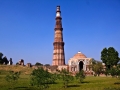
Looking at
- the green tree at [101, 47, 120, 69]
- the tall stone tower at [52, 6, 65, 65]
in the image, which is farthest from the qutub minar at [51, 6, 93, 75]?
the green tree at [101, 47, 120, 69]

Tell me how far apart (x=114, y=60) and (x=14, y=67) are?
28.9 m

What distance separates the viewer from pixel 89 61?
65.3 metres

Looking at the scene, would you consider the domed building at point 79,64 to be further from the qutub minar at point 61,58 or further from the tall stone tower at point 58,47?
the tall stone tower at point 58,47

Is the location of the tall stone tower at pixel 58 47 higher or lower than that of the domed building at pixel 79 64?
higher

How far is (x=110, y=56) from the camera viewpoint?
44438mm

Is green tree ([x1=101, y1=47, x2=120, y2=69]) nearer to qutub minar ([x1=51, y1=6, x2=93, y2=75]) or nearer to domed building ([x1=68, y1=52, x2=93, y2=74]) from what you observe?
domed building ([x1=68, y1=52, x2=93, y2=74])

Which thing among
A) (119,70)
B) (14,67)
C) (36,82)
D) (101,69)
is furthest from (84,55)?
(36,82)

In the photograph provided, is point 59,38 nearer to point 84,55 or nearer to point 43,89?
point 84,55

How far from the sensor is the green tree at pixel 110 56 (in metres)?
44.1

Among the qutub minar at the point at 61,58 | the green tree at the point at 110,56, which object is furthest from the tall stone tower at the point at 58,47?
the green tree at the point at 110,56

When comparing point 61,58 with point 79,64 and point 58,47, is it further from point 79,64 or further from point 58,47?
point 79,64

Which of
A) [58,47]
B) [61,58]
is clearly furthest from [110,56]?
[58,47]

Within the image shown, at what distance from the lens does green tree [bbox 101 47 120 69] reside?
4410 cm

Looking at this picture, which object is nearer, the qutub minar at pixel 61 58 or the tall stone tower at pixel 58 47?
the qutub minar at pixel 61 58
